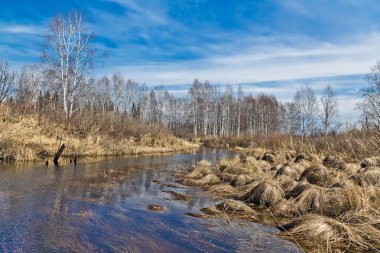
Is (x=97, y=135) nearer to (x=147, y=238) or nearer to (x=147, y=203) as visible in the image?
(x=147, y=203)

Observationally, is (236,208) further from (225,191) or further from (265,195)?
(225,191)

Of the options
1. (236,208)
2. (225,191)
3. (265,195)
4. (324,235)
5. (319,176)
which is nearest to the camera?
(324,235)

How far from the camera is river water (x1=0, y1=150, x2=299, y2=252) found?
5.00 m

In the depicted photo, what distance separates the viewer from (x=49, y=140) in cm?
1688

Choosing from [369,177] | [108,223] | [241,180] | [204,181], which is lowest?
[204,181]

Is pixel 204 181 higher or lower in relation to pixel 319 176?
lower

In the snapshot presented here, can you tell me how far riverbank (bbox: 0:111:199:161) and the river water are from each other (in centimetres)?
441

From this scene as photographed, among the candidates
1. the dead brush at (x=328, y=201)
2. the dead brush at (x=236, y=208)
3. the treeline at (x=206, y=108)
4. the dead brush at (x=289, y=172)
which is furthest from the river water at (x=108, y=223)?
the treeline at (x=206, y=108)

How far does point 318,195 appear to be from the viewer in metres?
7.32

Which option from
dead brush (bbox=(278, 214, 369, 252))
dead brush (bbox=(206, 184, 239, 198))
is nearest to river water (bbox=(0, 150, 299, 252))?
dead brush (bbox=(278, 214, 369, 252))

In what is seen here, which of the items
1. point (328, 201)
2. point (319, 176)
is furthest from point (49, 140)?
point (328, 201)

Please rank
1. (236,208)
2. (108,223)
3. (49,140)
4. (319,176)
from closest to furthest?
(108,223), (236,208), (319,176), (49,140)

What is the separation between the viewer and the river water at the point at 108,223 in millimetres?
5004

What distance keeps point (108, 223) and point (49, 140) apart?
12.2 m
